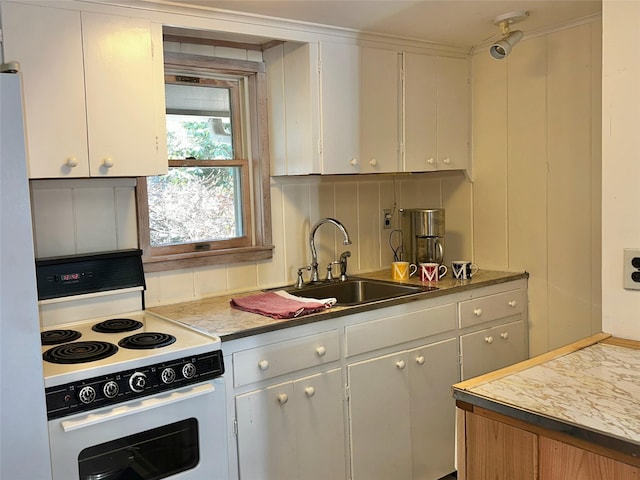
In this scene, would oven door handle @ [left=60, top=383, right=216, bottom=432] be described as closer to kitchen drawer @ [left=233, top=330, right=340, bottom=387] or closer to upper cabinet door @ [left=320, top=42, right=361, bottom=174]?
kitchen drawer @ [left=233, top=330, right=340, bottom=387]

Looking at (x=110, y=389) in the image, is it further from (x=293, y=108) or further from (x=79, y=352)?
(x=293, y=108)

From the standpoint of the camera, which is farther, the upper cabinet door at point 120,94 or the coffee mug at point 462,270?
the coffee mug at point 462,270

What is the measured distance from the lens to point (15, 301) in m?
1.59

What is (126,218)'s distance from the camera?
261cm

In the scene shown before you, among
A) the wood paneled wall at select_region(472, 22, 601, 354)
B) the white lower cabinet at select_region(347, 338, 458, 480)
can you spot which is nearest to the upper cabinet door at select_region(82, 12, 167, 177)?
the white lower cabinet at select_region(347, 338, 458, 480)

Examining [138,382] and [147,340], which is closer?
[138,382]

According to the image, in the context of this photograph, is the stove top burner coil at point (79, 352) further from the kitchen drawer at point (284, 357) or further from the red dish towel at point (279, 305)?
the red dish towel at point (279, 305)

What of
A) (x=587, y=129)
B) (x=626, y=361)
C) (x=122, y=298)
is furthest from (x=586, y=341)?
(x=122, y=298)

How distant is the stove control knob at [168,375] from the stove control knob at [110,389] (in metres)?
0.15

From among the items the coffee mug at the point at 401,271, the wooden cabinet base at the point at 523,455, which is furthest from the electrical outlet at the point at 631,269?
the coffee mug at the point at 401,271

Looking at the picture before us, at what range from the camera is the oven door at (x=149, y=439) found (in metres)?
1.80

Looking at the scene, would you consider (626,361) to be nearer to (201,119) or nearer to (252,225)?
(252,225)

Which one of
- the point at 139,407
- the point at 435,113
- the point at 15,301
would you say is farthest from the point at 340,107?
the point at 15,301

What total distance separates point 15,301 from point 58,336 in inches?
27.3
